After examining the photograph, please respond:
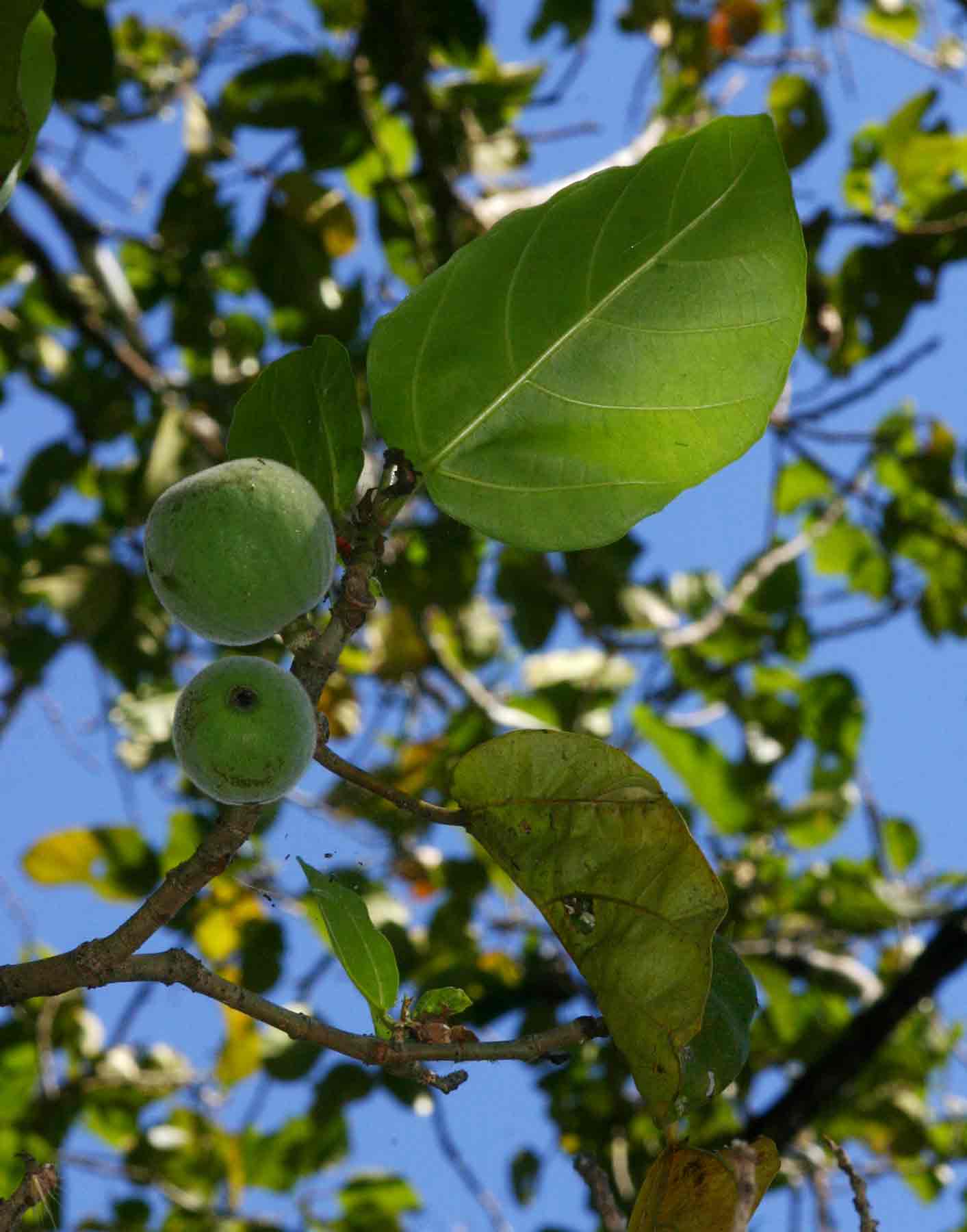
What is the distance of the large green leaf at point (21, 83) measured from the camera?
87cm

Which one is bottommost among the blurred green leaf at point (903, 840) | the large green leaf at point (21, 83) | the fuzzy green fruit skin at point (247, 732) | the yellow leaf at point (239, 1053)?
the yellow leaf at point (239, 1053)

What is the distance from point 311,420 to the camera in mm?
1042

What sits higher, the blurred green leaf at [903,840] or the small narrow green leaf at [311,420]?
the small narrow green leaf at [311,420]

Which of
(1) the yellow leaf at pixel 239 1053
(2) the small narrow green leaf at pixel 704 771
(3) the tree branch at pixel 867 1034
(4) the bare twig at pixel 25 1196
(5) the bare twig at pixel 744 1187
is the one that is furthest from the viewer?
(1) the yellow leaf at pixel 239 1053

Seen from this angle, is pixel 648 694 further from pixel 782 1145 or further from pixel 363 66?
pixel 363 66

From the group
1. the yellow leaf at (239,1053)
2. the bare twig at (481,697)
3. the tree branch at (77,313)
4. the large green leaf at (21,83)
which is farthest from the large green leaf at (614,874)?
the yellow leaf at (239,1053)

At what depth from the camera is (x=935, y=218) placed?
2971 millimetres

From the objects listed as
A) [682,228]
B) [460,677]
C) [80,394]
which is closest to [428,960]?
[460,677]

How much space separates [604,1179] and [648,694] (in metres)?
2.47

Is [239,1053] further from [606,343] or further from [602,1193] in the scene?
[606,343]

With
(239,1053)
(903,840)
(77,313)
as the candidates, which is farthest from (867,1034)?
Result: (77,313)

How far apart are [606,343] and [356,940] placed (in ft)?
1.66

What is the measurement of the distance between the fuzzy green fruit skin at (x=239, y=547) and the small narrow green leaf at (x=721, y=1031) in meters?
0.45

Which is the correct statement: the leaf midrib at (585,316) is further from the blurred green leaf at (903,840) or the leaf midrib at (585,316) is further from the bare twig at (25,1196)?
the blurred green leaf at (903,840)
